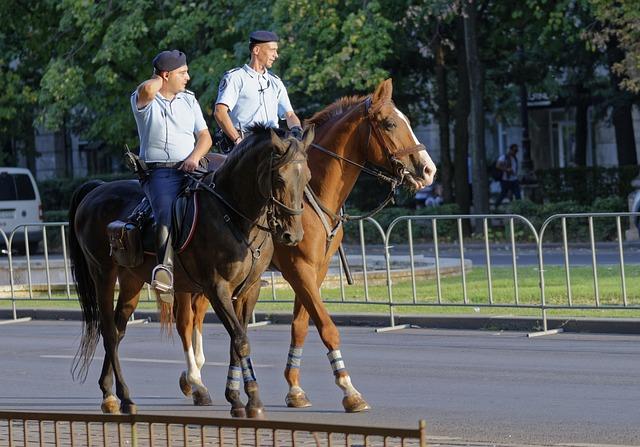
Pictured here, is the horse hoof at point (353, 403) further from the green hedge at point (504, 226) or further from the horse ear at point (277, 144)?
the green hedge at point (504, 226)

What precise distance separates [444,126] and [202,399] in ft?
97.5

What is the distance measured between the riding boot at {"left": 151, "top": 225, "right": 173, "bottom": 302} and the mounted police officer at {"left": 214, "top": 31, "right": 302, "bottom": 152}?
1.27 metres

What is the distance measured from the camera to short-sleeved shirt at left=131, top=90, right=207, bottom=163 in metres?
10.4

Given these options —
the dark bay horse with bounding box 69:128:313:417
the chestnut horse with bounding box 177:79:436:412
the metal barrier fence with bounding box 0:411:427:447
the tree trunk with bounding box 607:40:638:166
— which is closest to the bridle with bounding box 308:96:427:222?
the chestnut horse with bounding box 177:79:436:412

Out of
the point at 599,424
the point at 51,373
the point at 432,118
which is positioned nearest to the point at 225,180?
the point at 599,424

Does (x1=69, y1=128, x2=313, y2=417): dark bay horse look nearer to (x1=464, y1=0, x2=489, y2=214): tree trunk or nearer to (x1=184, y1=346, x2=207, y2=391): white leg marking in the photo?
(x1=184, y1=346, x2=207, y2=391): white leg marking

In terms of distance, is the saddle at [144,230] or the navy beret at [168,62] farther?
the navy beret at [168,62]

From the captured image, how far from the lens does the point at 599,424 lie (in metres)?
9.43

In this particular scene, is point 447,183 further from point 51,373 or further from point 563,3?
point 51,373

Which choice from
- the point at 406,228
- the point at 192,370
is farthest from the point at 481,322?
the point at 406,228

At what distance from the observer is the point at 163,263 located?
986cm

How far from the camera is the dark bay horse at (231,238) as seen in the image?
9352mm

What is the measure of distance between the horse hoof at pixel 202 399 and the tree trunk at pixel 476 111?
78.4 ft

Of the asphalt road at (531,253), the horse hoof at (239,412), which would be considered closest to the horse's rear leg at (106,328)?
the horse hoof at (239,412)
